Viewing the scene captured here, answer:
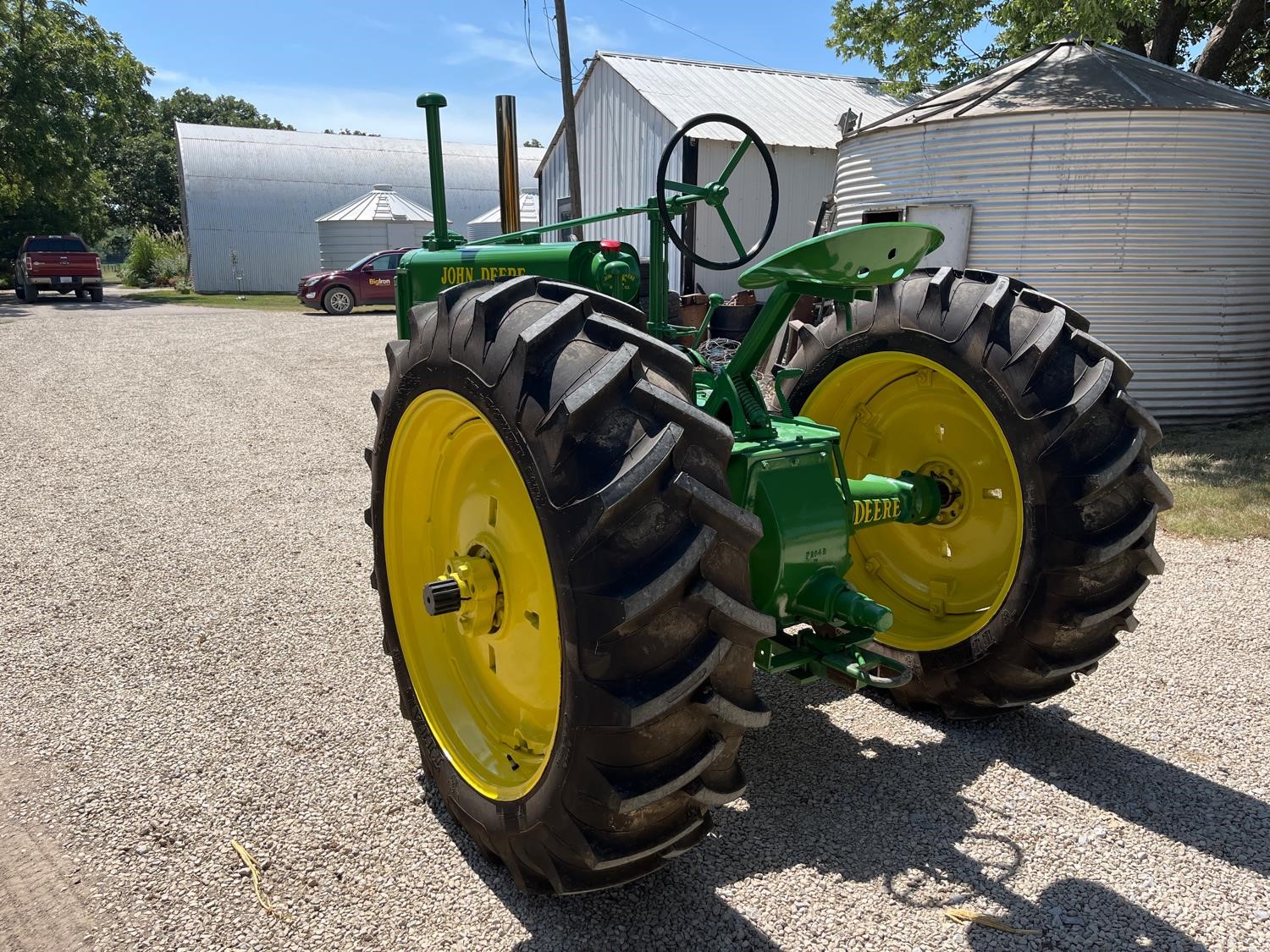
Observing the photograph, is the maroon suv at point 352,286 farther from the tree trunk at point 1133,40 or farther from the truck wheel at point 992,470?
the truck wheel at point 992,470

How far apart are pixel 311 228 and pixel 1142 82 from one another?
28155 millimetres

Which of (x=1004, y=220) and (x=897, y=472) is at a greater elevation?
(x=1004, y=220)

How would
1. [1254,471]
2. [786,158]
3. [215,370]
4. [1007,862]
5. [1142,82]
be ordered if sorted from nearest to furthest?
[1007,862]
[1254,471]
[1142,82]
[215,370]
[786,158]

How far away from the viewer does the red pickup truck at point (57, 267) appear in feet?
75.0

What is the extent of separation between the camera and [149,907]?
241 cm

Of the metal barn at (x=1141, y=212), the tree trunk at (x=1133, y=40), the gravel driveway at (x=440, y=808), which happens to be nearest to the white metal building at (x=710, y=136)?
the tree trunk at (x=1133, y=40)

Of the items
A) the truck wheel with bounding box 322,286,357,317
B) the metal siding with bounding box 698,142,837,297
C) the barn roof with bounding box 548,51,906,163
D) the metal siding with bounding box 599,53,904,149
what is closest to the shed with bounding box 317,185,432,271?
the truck wheel with bounding box 322,286,357,317

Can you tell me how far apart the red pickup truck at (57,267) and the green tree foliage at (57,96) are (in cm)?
220

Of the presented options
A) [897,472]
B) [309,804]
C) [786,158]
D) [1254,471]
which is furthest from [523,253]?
[786,158]

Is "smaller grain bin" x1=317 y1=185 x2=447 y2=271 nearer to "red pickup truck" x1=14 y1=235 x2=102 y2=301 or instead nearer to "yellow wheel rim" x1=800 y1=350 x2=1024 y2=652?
"red pickup truck" x1=14 y1=235 x2=102 y2=301

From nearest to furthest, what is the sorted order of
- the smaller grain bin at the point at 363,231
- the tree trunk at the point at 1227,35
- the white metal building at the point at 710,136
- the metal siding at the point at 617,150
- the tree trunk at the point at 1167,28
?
the tree trunk at the point at 1227,35 < the tree trunk at the point at 1167,28 < the white metal building at the point at 710,136 < the metal siding at the point at 617,150 < the smaller grain bin at the point at 363,231

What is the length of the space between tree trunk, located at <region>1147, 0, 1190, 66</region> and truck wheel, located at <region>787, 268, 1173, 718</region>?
1256 centimetres

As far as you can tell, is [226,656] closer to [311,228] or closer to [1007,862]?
[1007,862]

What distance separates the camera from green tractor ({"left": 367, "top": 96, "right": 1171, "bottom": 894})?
6.35ft
